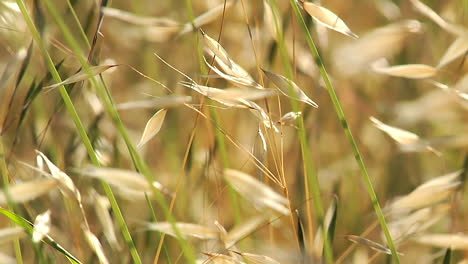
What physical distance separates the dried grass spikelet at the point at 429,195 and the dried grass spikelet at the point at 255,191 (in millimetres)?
112

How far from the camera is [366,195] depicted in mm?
857

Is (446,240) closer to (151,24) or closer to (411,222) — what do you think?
(411,222)

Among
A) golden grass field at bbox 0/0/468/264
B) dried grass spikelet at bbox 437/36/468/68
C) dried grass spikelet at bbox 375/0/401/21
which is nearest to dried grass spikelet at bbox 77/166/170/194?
golden grass field at bbox 0/0/468/264

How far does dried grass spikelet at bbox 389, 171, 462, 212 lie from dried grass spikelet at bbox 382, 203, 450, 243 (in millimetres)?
17

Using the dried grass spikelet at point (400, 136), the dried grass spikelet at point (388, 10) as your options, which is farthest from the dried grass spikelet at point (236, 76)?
the dried grass spikelet at point (388, 10)

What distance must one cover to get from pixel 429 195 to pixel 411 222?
5 centimetres

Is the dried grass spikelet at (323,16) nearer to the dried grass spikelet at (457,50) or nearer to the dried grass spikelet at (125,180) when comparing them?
the dried grass spikelet at (457,50)

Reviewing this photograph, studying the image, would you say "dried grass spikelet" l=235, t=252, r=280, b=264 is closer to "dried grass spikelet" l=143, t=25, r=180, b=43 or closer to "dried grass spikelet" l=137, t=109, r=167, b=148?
"dried grass spikelet" l=137, t=109, r=167, b=148

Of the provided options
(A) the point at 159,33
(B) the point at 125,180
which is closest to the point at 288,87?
(B) the point at 125,180

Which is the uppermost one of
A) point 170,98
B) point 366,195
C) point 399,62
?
point 170,98

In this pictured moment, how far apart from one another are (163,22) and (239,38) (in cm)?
33

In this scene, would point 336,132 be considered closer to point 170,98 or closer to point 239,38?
point 239,38

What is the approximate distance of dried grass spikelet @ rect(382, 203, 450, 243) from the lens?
590mm

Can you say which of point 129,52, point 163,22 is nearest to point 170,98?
point 163,22
